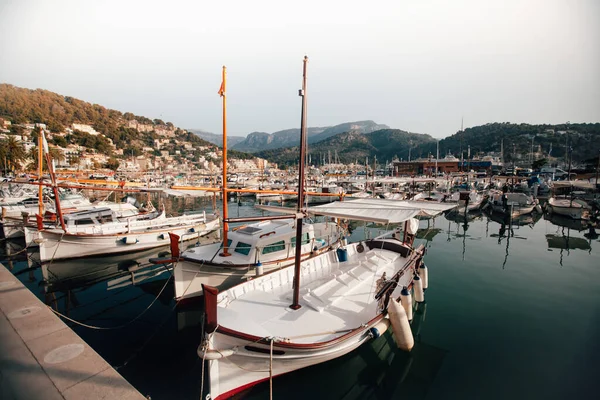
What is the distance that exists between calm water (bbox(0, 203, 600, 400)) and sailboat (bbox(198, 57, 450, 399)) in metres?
0.89

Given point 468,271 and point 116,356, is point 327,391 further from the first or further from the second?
point 468,271

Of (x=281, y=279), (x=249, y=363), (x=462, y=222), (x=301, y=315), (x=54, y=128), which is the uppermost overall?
(x=54, y=128)

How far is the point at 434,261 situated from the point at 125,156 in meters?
155

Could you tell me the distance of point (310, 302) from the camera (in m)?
8.79

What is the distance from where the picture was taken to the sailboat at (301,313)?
639 centimetres

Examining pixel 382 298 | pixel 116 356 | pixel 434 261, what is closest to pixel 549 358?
pixel 382 298

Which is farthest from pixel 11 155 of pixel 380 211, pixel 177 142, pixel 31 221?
pixel 177 142

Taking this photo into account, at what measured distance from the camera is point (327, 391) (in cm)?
740

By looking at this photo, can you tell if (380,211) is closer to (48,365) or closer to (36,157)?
(48,365)

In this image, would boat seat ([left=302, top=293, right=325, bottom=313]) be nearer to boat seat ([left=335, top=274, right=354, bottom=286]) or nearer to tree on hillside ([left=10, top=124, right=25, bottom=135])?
boat seat ([left=335, top=274, right=354, bottom=286])

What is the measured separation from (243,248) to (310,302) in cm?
516

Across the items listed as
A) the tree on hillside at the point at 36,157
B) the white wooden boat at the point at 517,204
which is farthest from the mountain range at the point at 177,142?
the white wooden boat at the point at 517,204

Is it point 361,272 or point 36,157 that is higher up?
Result: point 36,157

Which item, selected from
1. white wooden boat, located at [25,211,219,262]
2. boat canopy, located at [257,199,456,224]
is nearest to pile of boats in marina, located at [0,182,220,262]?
white wooden boat, located at [25,211,219,262]
